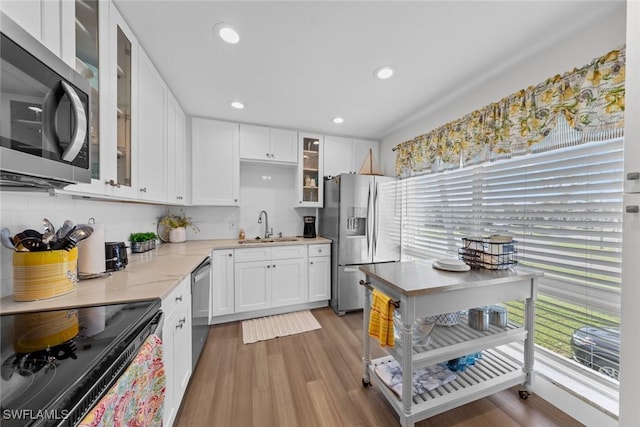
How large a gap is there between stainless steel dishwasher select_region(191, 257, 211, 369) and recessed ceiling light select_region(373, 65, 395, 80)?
84.3 inches

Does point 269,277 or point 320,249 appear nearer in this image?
point 269,277

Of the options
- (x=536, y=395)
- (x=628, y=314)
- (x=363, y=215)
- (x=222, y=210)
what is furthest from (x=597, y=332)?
(x=222, y=210)

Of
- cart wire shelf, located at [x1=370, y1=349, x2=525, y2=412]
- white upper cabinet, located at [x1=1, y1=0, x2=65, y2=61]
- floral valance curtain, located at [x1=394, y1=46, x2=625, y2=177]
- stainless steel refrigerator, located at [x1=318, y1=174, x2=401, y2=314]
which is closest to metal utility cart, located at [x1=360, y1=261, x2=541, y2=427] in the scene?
cart wire shelf, located at [x1=370, y1=349, x2=525, y2=412]

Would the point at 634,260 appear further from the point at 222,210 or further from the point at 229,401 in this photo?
the point at 222,210

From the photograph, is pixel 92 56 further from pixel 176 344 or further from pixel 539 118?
pixel 539 118

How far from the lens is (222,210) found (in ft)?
10.2

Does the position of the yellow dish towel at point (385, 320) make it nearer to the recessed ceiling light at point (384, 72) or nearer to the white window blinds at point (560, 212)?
the white window blinds at point (560, 212)

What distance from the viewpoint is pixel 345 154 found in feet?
11.2

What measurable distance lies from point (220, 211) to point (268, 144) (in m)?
1.13

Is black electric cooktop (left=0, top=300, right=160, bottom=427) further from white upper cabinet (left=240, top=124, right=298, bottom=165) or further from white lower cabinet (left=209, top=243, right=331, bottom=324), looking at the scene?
white upper cabinet (left=240, top=124, right=298, bottom=165)

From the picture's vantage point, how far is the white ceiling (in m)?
1.30

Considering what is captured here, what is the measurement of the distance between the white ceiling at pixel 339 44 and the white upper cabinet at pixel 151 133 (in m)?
0.14

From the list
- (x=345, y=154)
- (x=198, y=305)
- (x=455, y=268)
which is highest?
(x=345, y=154)

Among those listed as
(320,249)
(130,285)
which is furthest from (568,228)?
(130,285)
